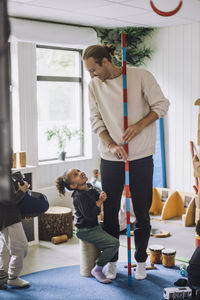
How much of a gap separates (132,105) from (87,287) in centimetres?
126

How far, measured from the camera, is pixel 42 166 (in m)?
4.69

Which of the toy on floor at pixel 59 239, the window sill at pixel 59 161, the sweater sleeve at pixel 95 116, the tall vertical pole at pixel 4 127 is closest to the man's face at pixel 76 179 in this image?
the sweater sleeve at pixel 95 116

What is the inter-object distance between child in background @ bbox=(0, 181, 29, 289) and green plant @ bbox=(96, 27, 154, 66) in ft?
8.74

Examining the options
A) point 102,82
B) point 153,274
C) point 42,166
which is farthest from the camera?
point 42,166

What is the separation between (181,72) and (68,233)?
2.16m

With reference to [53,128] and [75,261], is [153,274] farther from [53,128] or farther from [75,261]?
[53,128]

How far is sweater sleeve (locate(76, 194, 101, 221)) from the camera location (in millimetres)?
2971

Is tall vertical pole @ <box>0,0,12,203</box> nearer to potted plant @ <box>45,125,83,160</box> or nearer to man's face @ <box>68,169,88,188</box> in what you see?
man's face @ <box>68,169,88,188</box>

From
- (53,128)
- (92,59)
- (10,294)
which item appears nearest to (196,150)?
(53,128)

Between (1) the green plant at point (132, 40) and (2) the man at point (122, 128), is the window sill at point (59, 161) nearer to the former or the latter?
(1) the green plant at point (132, 40)

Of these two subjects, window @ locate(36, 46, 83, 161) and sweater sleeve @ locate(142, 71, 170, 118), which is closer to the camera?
sweater sleeve @ locate(142, 71, 170, 118)

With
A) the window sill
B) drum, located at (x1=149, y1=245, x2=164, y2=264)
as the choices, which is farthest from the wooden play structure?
drum, located at (x1=149, y1=245, x2=164, y2=264)

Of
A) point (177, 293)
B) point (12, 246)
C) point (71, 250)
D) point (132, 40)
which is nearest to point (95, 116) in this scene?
point (12, 246)

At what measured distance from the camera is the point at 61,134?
4938 mm
